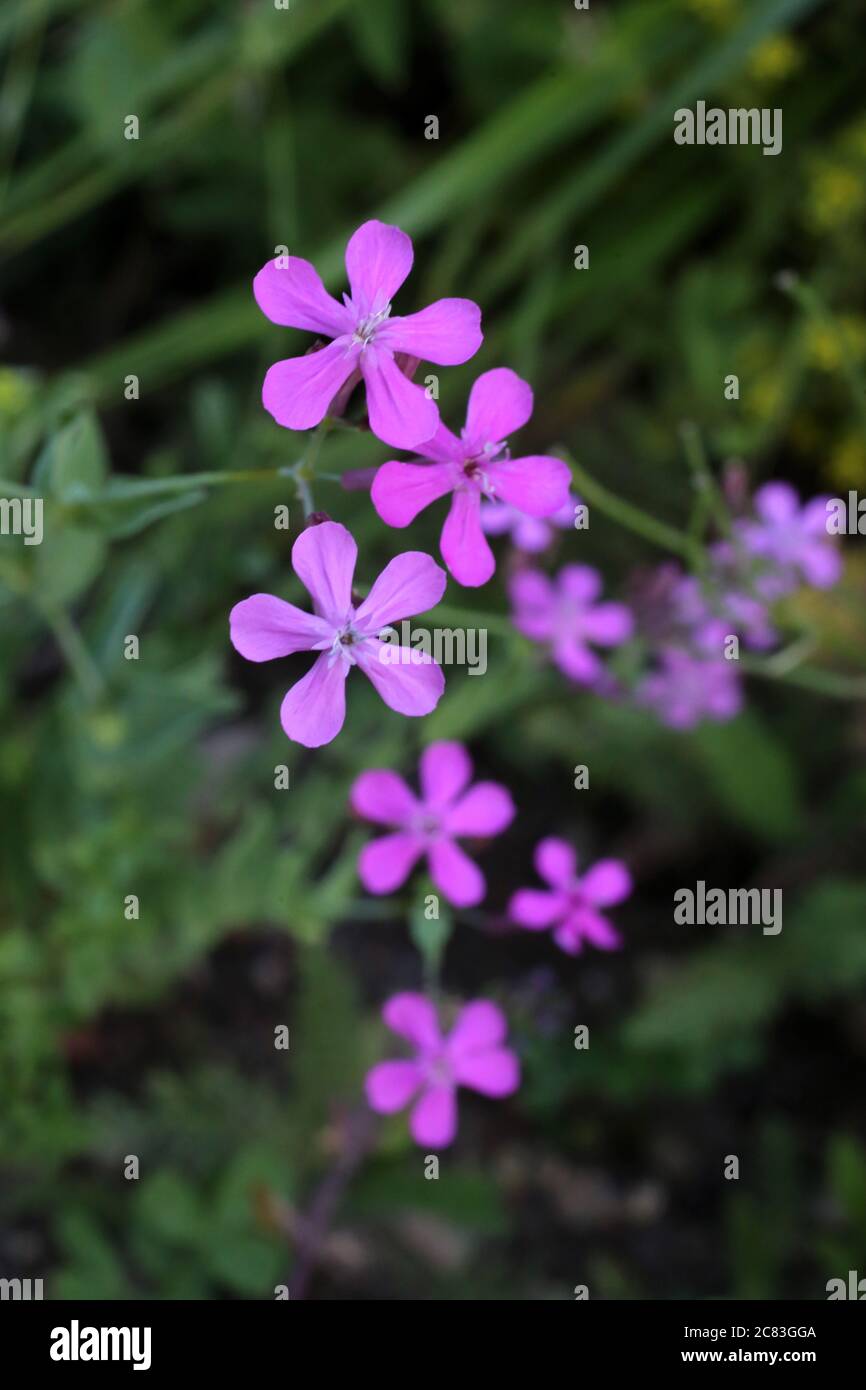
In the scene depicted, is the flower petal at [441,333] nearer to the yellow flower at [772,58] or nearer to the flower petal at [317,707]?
Answer: the flower petal at [317,707]

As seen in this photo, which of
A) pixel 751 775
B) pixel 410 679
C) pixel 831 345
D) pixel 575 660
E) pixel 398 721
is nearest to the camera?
pixel 410 679

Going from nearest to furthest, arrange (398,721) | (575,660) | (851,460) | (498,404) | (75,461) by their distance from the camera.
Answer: (498,404), (75,461), (575,660), (398,721), (851,460)

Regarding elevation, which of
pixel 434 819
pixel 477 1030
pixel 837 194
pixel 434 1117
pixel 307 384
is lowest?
pixel 434 1117

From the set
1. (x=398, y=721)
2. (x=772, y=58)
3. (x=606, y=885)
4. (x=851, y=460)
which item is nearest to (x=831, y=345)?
(x=851, y=460)

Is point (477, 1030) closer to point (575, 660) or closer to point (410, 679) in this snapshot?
point (575, 660)

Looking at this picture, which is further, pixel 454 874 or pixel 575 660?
pixel 575 660

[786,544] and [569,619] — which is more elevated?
[786,544]

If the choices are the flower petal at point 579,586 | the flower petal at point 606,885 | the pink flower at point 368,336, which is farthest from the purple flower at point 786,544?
the pink flower at point 368,336
